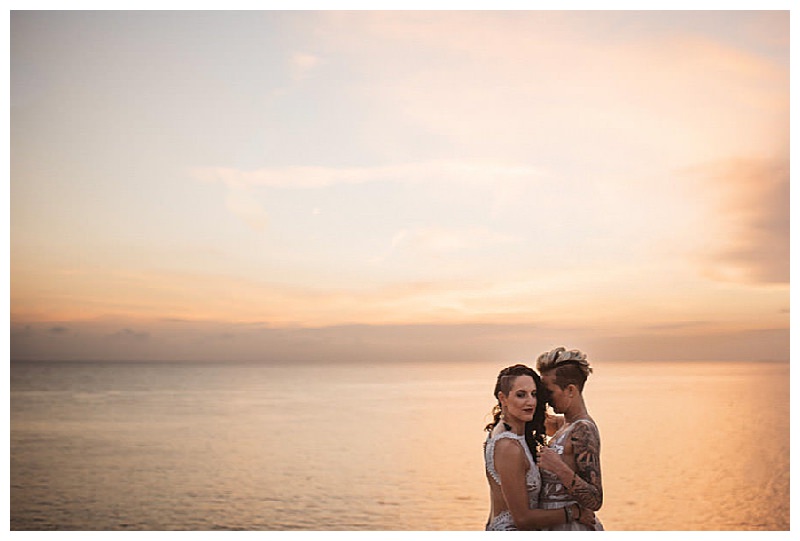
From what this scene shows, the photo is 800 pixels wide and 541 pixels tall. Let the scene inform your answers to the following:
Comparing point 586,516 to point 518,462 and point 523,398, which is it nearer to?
point 518,462

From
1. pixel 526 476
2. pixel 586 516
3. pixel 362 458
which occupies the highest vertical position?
pixel 526 476

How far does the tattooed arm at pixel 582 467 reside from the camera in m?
3.00

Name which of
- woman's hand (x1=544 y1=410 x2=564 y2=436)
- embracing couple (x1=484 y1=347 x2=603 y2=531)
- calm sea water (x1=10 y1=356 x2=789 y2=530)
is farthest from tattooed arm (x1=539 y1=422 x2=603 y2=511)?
calm sea water (x1=10 y1=356 x2=789 y2=530)

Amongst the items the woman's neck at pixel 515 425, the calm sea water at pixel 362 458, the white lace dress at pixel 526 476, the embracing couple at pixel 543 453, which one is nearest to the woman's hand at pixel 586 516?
the embracing couple at pixel 543 453

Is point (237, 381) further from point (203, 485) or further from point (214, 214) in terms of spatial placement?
point (214, 214)

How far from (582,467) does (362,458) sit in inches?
394

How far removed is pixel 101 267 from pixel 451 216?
314 cm

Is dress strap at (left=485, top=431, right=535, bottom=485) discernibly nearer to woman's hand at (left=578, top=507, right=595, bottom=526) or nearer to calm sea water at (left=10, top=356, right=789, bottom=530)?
woman's hand at (left=578, top=507, right=595, bottom=526)

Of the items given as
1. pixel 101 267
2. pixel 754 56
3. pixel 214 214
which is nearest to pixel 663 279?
pixel 754 56

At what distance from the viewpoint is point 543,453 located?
3.04 metres

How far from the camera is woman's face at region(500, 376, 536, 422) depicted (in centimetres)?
305

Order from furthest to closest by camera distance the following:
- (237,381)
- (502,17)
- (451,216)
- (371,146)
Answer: (237,381) → (451,216) → (371,146) → (502,17)

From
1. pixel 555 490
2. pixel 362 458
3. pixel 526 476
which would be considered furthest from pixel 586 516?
pixel 362 458

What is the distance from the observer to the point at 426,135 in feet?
26.1
